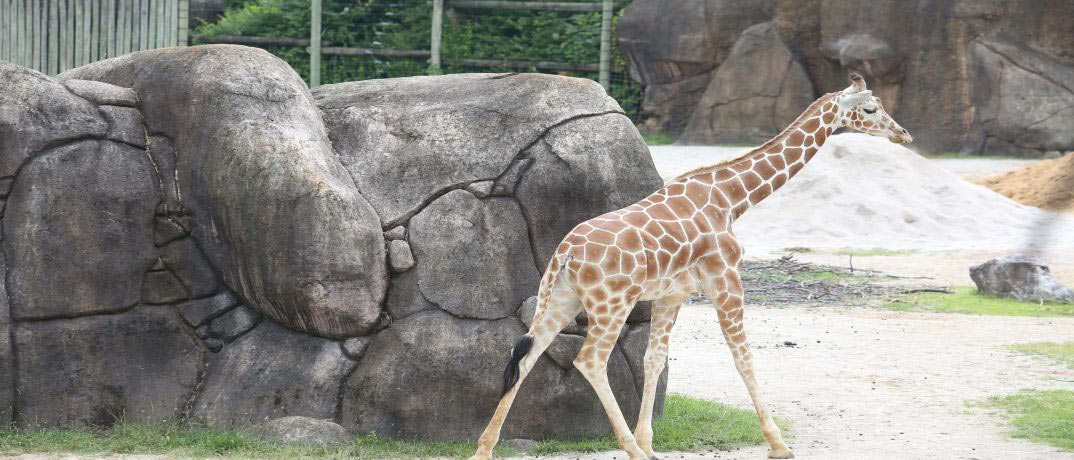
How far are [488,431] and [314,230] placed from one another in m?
1.35

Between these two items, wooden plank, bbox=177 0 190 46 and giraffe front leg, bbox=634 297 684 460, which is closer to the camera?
giraffe front leg, bbox=634 297 684 460

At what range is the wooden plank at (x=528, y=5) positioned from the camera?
20.6 m

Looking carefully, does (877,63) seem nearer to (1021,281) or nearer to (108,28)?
(1021,281)

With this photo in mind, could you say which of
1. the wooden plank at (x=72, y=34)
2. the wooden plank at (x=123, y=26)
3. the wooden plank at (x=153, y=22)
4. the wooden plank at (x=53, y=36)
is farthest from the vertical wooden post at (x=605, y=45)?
the wooden plank at (x=53, y=36)

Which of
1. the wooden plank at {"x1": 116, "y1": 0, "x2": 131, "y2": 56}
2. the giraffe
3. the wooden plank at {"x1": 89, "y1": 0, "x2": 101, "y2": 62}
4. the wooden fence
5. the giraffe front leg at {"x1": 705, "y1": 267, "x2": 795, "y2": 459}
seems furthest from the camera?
the wooden plank at {"x1": 116, "y1": 0, "x2": 131, "y2": 56}

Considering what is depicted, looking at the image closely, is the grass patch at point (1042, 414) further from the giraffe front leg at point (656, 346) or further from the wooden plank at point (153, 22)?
the wooden plank at point (153, 22)

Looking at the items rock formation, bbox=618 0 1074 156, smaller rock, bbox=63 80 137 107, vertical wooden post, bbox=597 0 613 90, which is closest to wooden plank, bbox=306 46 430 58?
vertical wooden post, bbox=597 0 613 90

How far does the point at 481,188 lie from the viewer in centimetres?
637

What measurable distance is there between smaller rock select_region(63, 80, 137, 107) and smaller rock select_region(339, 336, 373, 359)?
178cm

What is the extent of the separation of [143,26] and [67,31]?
3.16 ft

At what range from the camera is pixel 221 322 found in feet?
20.6

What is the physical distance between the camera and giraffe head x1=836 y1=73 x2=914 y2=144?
6555 mm

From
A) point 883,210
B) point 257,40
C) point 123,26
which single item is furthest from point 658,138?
point 123,26

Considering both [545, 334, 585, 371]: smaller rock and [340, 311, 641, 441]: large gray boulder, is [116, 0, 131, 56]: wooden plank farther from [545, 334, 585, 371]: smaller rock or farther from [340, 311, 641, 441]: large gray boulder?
[545, 334, 585, 371]: smaller rock
